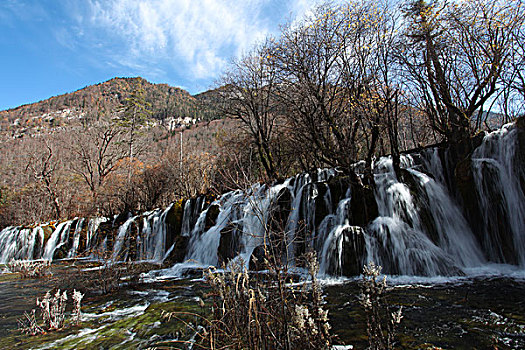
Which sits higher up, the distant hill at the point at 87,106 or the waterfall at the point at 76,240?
the distant hill at the point at 87,106

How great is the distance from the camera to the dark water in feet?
11.8

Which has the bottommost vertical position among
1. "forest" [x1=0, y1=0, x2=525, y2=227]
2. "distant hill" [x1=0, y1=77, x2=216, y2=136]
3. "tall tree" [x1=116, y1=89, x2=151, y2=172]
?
"forest" [x1=0, y1=0, x2=525, y2=227]

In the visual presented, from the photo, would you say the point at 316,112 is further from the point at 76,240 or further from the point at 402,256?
the point at 76,240

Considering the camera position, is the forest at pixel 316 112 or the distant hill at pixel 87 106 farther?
the distant hill at pixel 87 106

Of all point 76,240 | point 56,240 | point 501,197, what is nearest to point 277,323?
point 501,197

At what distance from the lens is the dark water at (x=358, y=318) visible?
360cm

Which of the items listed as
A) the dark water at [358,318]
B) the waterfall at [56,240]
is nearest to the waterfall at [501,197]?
the dark water at [358,318]

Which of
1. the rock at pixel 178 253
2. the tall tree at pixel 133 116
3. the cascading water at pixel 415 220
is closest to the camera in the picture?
the cascading water at pixel 415 220

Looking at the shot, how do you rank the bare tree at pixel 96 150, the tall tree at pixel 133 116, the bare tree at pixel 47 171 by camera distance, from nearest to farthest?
1. the bare tree at pixel 47 171
2. the bare tree at pixel 96 150
3. the tall tree at pixel 133 116

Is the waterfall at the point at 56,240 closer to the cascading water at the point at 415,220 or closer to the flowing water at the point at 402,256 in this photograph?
the flowing water at the point at 402,256

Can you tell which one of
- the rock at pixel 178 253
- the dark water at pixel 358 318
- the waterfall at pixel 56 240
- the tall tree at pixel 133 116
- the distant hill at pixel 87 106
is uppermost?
the distant hill at pixel 87 106

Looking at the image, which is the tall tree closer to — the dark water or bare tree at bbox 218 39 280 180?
bare tree at bbox 218 39 280 180

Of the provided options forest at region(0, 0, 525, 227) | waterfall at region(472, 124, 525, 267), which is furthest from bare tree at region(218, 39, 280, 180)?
waterfall at region(472, 124, 525, 267)

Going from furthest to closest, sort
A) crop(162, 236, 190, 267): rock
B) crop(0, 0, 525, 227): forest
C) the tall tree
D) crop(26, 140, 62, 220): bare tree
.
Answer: the tall tree < crop(26, 140, 62, 220): bare tree < crop(162, 236, 190, 267): rock < crop(0, 0, 525, 227): forest
